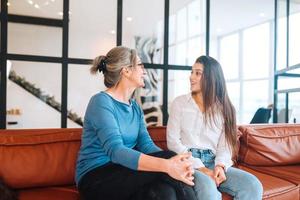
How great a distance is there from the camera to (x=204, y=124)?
6.25 feet

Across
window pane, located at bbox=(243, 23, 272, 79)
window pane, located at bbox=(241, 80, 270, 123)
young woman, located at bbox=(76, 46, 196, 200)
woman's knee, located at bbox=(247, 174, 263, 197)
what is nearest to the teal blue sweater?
young woman, located at bbox=(76, 46, 196, 200)

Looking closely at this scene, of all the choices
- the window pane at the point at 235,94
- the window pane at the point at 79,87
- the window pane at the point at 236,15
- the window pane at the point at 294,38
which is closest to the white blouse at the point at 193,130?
the window pane at the point at 79,87

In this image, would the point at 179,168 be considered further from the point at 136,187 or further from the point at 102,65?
the point at 102,65

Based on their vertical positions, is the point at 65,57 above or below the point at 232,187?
above

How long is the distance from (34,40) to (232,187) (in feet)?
6.27

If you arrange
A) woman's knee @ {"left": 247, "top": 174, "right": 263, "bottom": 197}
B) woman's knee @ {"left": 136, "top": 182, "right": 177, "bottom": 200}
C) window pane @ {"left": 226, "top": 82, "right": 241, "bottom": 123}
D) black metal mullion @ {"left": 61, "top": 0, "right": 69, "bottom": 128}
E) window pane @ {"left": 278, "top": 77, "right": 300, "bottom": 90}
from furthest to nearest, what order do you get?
window pane @ {"left": 226, "top": 82, "right": 241, "bottom": 123} → window pane @ {"left": 278, "top": 77, "right": 300, "bottom": 90} → black metal mullion @ {"left": 61, "top": 0, "right": 69, "bottom": 128} → woman's knee @ {"left": 247, "top": 174, "right": 263, "bottom": 197} → woman's knee @ {"left": 136, "top": 182, "right": 177, "bottom": 200}

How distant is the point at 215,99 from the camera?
192 centimetres

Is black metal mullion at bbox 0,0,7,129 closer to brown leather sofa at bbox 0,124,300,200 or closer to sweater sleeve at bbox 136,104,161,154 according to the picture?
brown leather sofa at bbox 0,124,300,200

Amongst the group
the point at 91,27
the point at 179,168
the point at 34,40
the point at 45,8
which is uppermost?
the point at 45,8

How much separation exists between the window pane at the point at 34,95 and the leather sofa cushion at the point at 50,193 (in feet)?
3.13

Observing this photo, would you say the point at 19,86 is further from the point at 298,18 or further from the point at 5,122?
the point at 298,18

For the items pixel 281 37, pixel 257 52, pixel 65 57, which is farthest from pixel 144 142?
pixel 257 52

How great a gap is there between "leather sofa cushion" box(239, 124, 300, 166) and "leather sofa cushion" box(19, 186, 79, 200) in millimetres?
1324

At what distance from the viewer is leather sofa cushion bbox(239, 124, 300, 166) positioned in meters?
2.30
